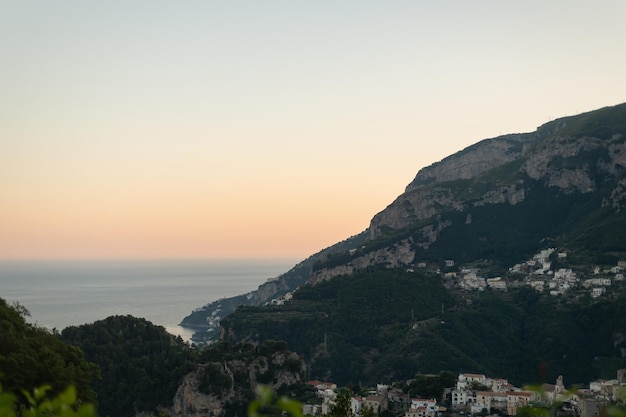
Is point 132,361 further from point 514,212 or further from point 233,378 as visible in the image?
point 514,212

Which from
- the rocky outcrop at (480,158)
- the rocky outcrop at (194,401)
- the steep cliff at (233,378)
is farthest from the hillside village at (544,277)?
the rocky outcrop at (480,158)

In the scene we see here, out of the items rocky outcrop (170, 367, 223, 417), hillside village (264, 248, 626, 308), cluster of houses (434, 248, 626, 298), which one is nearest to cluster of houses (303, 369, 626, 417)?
rocky outcrop (170, 367, 223, 417)

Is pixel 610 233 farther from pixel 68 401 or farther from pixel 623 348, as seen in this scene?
pixel 68 401

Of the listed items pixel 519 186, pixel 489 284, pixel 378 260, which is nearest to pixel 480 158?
pixel 519 186

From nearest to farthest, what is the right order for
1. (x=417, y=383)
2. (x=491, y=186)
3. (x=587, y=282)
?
(x=417, y=383) < (x=587, y=282) < (x=491, y=186)


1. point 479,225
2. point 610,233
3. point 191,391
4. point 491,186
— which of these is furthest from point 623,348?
point 491,186

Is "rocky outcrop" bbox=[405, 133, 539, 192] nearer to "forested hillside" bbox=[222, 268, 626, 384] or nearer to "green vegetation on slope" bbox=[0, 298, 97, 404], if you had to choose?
"forested hillside" bbox=[222, 268, 626, 384]

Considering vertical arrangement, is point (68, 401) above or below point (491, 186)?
below
